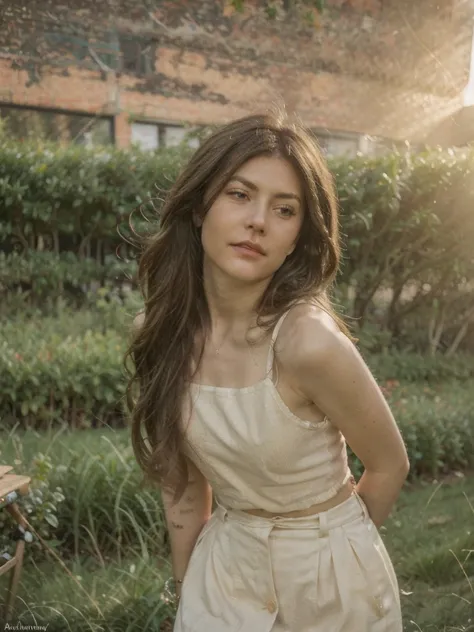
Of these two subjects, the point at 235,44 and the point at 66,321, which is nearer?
the point at 66,321

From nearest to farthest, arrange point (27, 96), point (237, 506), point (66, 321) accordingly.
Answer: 1. point (237, 506)
2. point (66, 321)
3. point (27, 96)

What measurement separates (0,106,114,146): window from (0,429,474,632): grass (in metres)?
6.56

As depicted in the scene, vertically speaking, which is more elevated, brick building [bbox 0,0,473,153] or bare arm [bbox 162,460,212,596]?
brick building [bbox 0,0,473,153]

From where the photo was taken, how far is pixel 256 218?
1.58 meters

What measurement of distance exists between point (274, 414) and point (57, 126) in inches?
363

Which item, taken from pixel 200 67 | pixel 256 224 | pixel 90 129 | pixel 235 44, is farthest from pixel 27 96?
pixel 256 224

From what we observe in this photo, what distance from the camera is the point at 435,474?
4.55 m

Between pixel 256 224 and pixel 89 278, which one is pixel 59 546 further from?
pixel 89 278

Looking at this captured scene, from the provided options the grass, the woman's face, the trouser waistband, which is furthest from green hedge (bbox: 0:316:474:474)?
the woman's face

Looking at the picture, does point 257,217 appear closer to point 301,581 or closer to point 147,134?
point 301,581

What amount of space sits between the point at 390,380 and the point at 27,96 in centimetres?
654

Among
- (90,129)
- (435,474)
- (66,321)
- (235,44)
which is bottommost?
(435,474)

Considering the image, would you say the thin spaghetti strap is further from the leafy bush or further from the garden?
the leafy bush

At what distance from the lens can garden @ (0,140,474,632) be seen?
2.82 metres
